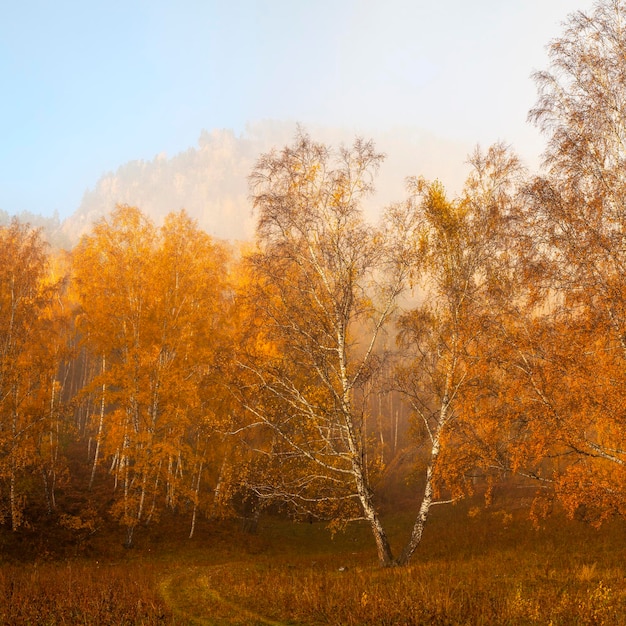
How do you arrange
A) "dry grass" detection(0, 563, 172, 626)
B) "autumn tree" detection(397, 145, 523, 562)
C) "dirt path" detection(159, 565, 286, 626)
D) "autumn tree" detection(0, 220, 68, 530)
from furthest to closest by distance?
"autumn tree" detection(0, 220, 68, 530), "autumn tree" detection(397, 145, 523, 562), "dirt path" detection(159, 565, 286, 626), "dry grass" detection(0, 563, 172, 626)

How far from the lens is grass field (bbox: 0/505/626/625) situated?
7.30 meters

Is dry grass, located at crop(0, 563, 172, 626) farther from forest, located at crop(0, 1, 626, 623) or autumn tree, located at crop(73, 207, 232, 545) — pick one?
autumn tree, located at crop(73, 207, 232, 545)

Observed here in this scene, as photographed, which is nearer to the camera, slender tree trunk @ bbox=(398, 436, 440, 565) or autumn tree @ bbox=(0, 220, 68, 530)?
slender tree trunk @ bbox=(398, 436, 440, 565)

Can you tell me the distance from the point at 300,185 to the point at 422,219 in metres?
3.85

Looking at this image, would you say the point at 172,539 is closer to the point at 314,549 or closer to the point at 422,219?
the point at 314,549

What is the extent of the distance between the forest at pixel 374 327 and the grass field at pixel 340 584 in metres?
1.00

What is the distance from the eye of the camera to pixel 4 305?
19625mm

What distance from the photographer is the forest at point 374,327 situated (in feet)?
32.6

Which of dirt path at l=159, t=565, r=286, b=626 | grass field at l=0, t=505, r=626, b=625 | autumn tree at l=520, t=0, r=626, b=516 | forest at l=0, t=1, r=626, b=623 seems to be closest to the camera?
grass field at l=0, t=505, r=626, b=625

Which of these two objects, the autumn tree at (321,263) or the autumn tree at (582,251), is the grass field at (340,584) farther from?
the autumn tree at (321,263)

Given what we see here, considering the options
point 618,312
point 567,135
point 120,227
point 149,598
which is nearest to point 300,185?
point 567,135

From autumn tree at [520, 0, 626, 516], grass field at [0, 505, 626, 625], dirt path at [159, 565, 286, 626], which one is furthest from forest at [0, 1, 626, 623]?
dirt path at [159, 565, 286, 626]

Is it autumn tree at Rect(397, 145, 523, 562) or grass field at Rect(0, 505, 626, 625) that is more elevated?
autumn tree at Rect(397, 145, 523, 562)

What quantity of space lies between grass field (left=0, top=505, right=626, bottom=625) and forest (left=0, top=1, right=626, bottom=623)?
100cm
